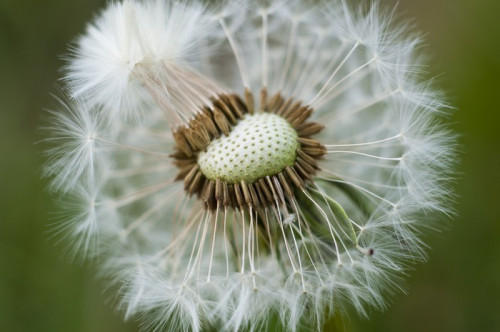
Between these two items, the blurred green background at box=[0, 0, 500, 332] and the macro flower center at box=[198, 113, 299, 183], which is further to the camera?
the blurred green background at box=[0, 0, 500, 332]

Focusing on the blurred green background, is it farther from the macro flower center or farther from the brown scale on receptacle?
the macro flower center

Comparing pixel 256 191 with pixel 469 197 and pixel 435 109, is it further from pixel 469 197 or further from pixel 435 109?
pixel 469 197

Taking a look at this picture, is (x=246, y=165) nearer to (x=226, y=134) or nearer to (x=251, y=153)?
(x=251, y=153)

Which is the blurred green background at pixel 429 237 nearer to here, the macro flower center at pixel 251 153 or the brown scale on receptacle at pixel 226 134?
the brown scale on receptacle at pixel 226 134

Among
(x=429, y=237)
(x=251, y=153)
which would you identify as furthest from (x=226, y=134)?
(x=429, y=237)

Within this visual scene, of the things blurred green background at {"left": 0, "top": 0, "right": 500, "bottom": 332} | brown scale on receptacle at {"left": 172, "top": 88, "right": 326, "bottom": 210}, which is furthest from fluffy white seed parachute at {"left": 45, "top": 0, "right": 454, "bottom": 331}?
blurred green background at {"left": 0, "top": 0, "right": 500, "bottom": 332}

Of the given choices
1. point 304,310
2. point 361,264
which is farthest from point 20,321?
point 361,264
